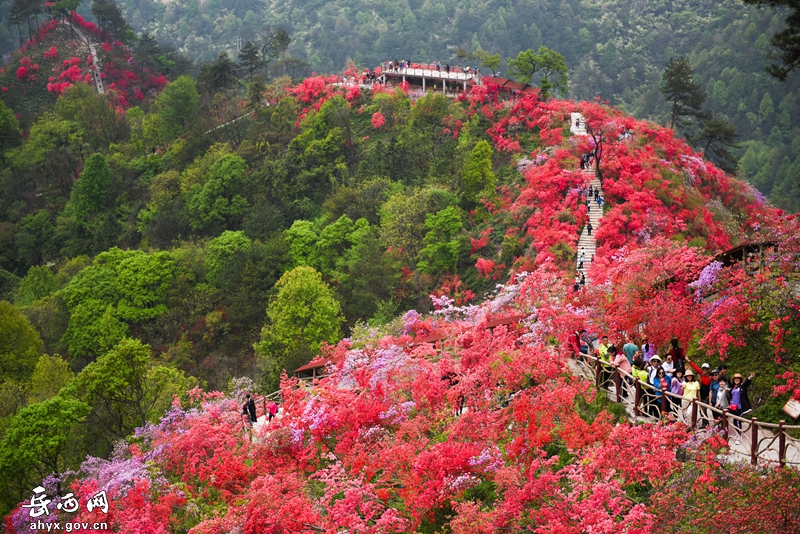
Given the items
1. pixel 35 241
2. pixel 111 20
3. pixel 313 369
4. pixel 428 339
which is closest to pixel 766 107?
pixel 111 20

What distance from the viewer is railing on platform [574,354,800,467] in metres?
15.7

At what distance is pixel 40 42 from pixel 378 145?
187ft

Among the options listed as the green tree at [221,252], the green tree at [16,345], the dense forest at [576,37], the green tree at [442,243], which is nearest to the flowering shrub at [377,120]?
the green tree at [221,252]

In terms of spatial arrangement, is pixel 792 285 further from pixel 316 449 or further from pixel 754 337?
pixel 316 449

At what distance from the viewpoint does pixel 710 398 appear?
17.1 metres

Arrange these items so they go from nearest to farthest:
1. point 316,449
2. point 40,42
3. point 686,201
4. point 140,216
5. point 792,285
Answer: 1. point 792,285
2. point 316,449
3. point 686,201
4. point 140,216
5. point 40,42

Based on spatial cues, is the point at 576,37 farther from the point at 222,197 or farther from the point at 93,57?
the point at 222,197

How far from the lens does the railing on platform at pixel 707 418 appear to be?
15735 mm

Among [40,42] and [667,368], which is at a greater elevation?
[40,42]

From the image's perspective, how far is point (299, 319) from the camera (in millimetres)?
44531

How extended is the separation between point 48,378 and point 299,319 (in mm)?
13867

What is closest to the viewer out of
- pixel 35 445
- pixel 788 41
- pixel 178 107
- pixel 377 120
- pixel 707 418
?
pixel 707 418

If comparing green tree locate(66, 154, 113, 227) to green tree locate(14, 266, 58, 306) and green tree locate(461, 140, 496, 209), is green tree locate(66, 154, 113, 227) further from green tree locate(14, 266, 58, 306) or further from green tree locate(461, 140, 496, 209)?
green tree locate(461, 140, 496, 209)

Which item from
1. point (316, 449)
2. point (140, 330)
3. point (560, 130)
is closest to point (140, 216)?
point (140, 330)
